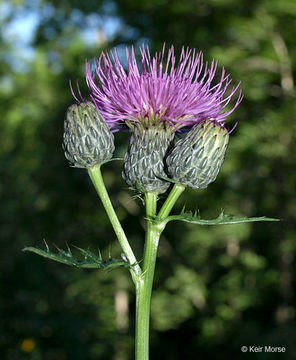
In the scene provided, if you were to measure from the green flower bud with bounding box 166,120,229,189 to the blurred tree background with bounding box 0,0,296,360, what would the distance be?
10.7 ft

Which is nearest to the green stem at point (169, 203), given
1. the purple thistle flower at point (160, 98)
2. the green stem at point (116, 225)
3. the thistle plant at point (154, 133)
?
the thistle plant at point (154, 133)

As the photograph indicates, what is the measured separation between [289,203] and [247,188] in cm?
72

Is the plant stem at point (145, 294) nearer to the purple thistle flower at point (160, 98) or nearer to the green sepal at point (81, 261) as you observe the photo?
the green sepal at point (81, 261)

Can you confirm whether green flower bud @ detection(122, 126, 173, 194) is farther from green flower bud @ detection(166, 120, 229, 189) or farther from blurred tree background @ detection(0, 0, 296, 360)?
blurred tree background @ detection(0, 0, 296, 360)

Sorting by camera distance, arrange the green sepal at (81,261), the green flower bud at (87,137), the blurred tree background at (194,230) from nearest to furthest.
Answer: the green sepal at (81,261), the green flower bud at (87,137), the blurred tree background at (194,230)

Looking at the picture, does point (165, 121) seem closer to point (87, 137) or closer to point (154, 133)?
point (154, 133)

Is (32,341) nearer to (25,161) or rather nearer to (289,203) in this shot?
(289,203)

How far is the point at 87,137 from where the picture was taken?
186cm

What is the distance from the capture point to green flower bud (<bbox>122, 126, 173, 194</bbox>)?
6.13 ft

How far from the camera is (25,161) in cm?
936

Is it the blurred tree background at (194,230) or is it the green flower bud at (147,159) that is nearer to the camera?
the green flower bud at (147,159)

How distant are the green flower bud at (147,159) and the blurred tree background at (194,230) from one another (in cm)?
314

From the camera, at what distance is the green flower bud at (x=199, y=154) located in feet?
5.87

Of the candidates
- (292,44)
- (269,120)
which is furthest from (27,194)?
(292,44)
